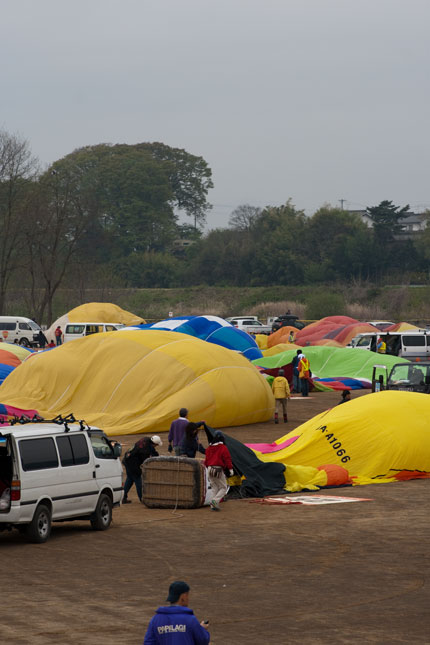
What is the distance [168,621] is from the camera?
6.90m

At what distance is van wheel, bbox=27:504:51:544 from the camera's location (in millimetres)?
14883

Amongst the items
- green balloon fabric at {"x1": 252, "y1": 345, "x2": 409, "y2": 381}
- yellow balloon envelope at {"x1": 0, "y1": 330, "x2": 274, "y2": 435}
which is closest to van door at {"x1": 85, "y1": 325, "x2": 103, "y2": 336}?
green balloon fabric at {"x1": 252, "y1": 345, "x2": 409, "y2": 381}

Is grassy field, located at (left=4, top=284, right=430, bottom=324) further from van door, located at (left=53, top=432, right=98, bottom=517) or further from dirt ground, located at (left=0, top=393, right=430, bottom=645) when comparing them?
van door, located at (left=53, top=432, right=98, bottom=517)

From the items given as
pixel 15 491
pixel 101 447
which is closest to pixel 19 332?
pixel 101 447

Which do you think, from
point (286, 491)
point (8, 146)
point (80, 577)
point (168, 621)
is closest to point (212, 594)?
point (80, 577)

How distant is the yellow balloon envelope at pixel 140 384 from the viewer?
28.7 metres

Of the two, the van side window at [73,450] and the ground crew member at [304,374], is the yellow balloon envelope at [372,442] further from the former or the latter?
the ground crew member at [304,374]

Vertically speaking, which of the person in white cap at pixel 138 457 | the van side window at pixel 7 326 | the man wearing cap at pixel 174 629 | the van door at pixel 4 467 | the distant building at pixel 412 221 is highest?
the distant building at pixel 412 221

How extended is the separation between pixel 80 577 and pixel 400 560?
4.05 meters

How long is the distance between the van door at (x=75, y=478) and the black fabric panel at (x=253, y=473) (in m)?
3.78

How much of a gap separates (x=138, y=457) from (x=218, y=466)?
1.52 metres

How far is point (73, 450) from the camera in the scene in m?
16.0

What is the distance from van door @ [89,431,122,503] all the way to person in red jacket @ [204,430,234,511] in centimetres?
184

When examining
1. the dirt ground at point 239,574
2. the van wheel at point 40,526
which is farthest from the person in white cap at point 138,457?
the van wheel at point 40,526
